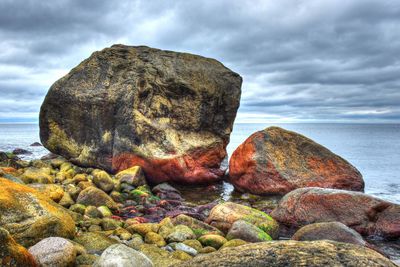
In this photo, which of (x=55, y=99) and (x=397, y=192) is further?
(x=397, y=192)

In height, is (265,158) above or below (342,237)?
above

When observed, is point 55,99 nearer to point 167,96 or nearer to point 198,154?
point 167,96

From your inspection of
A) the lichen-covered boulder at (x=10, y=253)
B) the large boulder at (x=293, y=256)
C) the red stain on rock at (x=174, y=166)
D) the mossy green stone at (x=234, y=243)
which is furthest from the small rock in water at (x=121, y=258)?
the red stain on rock at (x=174, y=166)

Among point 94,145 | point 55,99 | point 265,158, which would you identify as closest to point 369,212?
point 265,158

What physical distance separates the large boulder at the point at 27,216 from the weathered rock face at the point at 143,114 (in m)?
9.94

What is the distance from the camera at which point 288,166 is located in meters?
16.8

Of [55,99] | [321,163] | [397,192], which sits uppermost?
[55,99]

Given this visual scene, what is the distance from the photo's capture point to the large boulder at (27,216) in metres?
6.34

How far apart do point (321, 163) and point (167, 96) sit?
8.38 metres

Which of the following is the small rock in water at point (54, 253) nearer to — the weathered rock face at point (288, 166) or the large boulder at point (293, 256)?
the large boulder at point (293, 256)

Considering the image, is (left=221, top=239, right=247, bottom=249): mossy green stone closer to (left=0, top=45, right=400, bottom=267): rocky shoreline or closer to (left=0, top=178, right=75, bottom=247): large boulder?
(left=0, top=45, right=400, bottom=267): rocky shoreline

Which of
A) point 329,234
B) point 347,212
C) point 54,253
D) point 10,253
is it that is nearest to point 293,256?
point 10,253

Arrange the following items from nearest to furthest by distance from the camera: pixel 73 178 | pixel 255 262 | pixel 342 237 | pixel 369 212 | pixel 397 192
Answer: pixel 255 262
pixel 342 237
pixel 369 212
pixel 73 178
pixel 397 192

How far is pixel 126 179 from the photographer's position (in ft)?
51.8
